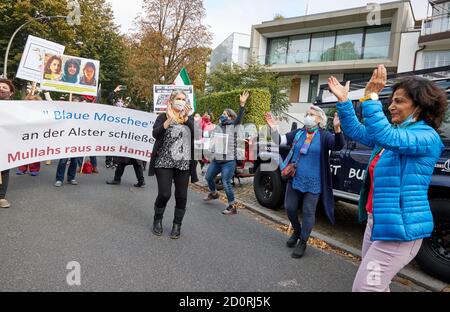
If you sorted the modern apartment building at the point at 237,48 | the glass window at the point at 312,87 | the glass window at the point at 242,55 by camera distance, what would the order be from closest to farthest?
the glass window at the point at 312,87
the modern apartment building at the point at 237,48
the glass window at the point at 242,55

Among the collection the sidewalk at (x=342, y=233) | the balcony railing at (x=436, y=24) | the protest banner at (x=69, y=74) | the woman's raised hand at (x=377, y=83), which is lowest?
the sidewalk at (x=342, y=233)

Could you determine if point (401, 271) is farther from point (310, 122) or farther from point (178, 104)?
point (178, 104)

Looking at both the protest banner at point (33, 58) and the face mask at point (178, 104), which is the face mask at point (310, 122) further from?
the protest banner at point (33, 58)

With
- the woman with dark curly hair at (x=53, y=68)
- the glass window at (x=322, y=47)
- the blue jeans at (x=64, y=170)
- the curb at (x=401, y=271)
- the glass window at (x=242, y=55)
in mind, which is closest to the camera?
the curb at (x=401, y=271)

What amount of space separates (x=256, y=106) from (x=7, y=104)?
36.7 feet

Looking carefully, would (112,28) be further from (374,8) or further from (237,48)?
(374,8)

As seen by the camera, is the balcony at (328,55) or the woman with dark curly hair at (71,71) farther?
the balcony at (328,55)

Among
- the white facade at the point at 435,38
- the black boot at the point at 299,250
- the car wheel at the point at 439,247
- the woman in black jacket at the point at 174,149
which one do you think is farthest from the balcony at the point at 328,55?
the woman in black jacket at the point at 174,149

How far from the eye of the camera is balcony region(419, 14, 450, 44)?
2008 centimetres

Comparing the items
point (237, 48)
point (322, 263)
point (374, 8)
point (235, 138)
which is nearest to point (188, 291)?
point (322, 263)

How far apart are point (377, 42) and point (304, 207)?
79.1 ft

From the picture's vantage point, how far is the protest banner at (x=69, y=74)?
785 centimetres

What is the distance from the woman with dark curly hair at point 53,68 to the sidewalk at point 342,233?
511 cm
